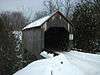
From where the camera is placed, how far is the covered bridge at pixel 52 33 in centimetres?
1758

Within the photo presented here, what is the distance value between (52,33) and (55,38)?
1.61 ft

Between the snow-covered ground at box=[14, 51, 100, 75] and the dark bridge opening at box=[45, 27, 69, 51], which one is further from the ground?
the dark bridge opening at box=[45, 27, 69, 51]

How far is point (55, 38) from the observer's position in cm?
2050

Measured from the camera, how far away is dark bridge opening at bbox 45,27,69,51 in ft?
64.3

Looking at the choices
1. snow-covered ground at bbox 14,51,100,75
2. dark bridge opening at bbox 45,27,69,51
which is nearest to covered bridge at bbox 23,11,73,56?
dark bridge opening at bbox 45,27,69,51

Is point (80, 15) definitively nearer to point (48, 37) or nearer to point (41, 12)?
point (48, 37)

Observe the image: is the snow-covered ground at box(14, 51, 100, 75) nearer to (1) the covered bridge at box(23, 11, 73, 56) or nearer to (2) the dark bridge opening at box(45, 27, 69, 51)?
(1) the covered bridge at box(23, 11, 73, 56)

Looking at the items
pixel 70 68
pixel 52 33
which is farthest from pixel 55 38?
pixel 70 68

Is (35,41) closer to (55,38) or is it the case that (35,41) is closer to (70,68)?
(55,38)

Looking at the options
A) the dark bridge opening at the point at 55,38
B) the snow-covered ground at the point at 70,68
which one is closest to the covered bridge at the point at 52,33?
the dark bridge opening at the point at 55,38

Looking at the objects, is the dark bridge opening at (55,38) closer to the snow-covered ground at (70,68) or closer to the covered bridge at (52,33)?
the covered bridge at (52,33)

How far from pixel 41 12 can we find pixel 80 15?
24.3m

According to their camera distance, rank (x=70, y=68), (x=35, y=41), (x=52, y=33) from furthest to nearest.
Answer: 1. (x=52, y=33)
2. (x=35, y=41)
3. (x=70, y=68)

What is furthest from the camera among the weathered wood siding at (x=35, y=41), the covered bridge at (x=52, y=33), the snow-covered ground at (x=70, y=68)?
the weathered wood siding at (x=35, y=41)
